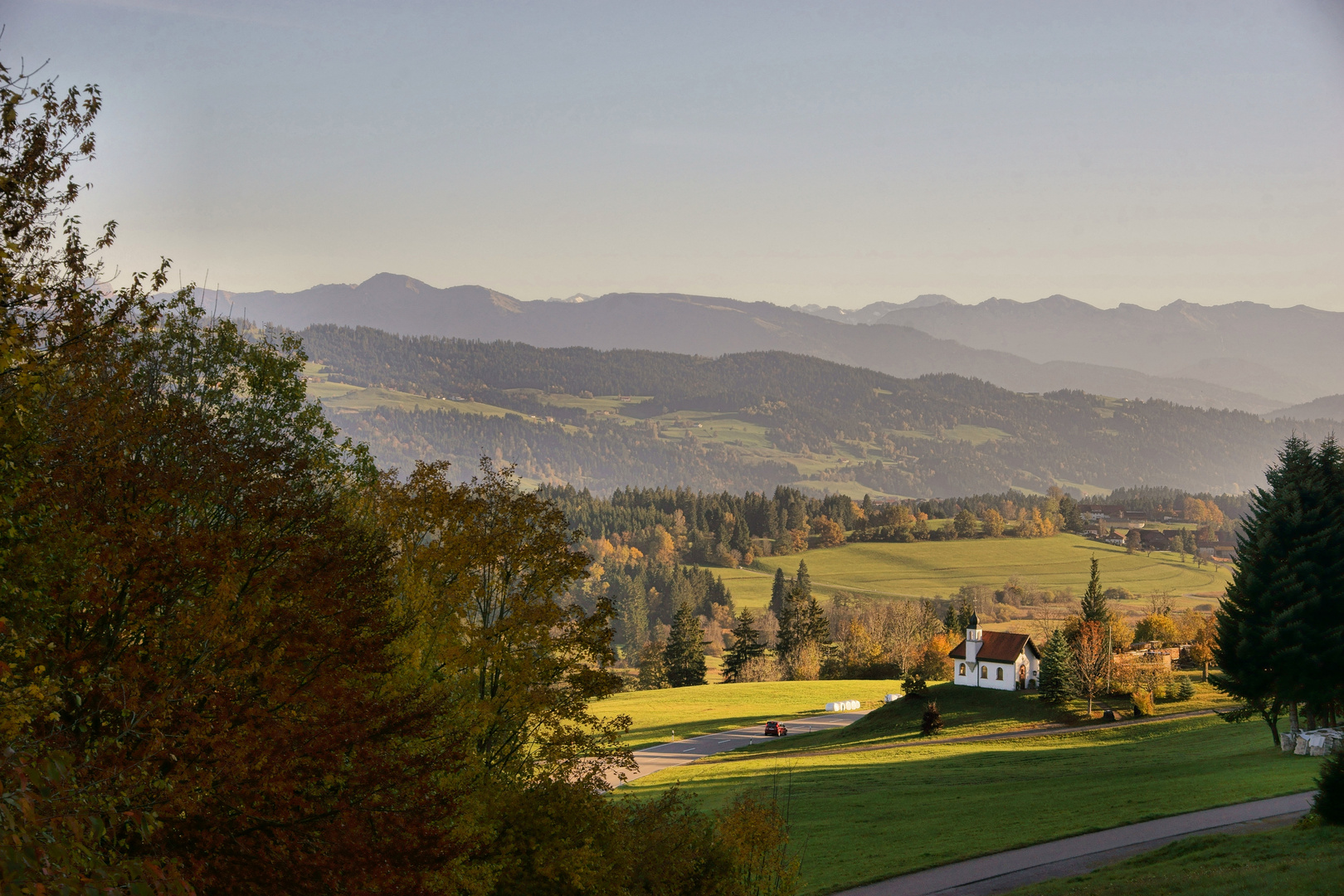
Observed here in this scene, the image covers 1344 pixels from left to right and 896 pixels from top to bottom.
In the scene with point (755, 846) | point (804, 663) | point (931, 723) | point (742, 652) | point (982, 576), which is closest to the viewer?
point (755, 846)

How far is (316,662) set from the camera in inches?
710

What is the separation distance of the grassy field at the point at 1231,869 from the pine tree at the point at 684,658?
89339mm

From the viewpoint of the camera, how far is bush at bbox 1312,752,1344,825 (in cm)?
2491

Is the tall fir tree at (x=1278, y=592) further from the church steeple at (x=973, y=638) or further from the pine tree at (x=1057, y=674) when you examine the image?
the church steeple at (x=973, y=638)

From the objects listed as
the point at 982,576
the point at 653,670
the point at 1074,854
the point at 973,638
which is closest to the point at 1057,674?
the point at 973,638

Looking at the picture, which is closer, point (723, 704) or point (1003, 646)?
point (1003, 646)

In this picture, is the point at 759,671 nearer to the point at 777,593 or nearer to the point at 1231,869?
the point at 777,593

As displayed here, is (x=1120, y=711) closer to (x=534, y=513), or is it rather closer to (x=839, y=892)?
(x=839, y=892)

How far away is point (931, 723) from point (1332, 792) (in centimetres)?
4484

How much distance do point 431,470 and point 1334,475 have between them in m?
37.2

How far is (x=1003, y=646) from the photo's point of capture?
268 ft

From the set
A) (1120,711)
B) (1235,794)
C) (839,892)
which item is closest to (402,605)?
(839,892)

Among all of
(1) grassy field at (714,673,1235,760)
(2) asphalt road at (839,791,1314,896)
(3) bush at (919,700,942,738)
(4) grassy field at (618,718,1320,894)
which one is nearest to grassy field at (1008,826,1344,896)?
(2) asphalt road at (839,791,1314,896)

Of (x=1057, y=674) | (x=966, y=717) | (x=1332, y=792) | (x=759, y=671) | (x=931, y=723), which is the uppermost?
(x=1332, y=792)
